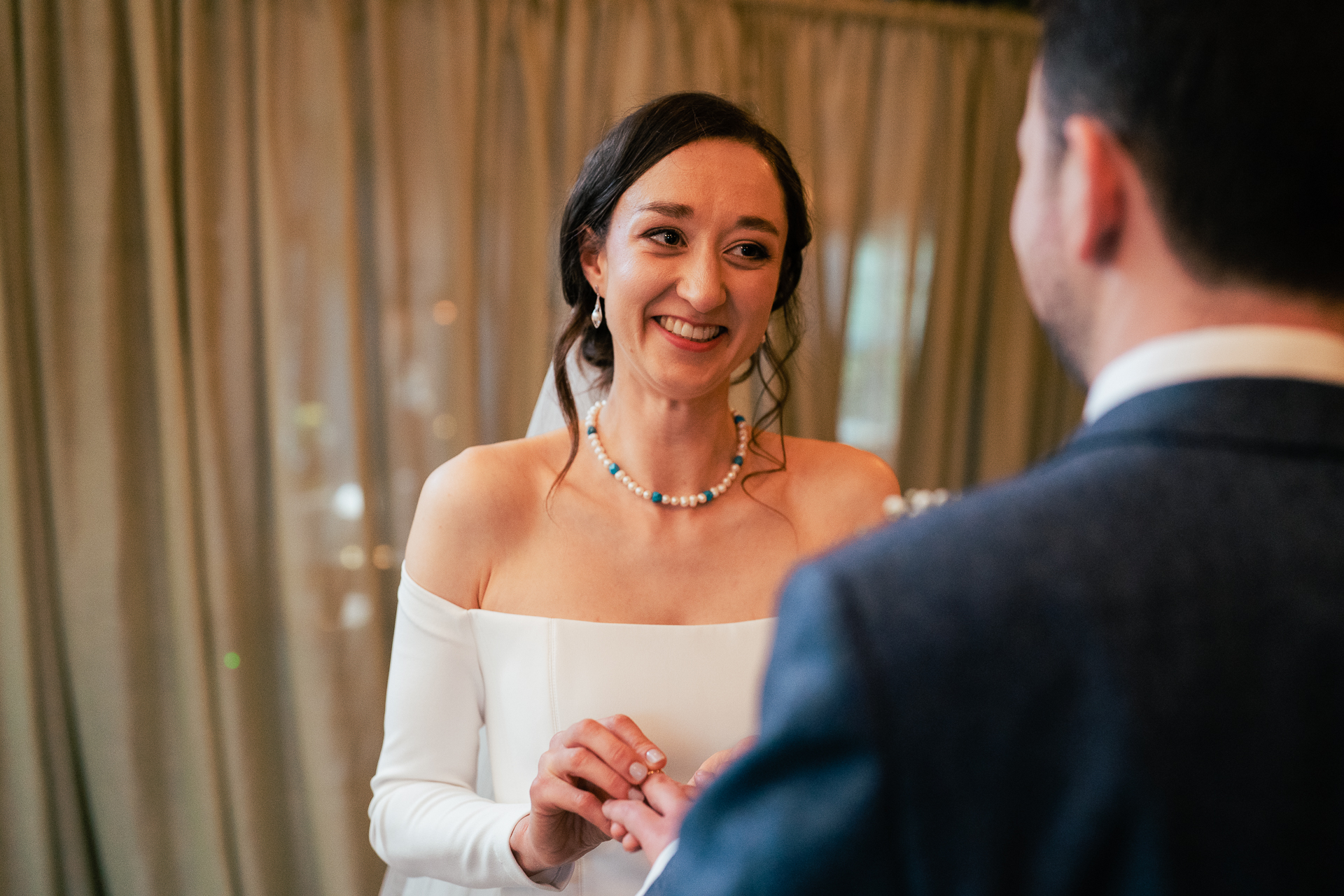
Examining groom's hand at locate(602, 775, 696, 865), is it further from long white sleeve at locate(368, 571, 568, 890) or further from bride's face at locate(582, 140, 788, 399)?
bride's face at locate(582, 140, 788, 399)

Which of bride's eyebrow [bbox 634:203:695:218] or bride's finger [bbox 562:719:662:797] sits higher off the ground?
bride's eyebrow [bbox 634:203:695:218]

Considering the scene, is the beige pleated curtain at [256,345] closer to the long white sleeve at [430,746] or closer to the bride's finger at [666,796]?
the long white sleeve at [430,746]

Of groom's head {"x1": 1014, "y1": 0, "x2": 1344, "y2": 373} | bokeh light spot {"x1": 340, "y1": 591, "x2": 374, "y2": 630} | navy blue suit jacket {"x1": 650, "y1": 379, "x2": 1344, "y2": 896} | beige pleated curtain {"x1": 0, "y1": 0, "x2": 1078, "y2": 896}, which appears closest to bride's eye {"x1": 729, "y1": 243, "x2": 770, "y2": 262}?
groom's head {"x1": 1014, "y1": 0, "x2": 1344, "y2": 373}

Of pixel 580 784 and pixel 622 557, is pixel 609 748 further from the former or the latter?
pixel 622 557

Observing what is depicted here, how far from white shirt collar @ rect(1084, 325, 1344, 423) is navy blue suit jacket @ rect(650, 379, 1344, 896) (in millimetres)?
64

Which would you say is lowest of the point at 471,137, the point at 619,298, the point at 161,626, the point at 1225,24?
the point at 161,626

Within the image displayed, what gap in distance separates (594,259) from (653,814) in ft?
2.80

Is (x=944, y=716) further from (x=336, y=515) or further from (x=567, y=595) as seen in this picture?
(x=336, y=515)

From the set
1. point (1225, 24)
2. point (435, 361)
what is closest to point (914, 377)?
point (435, 361)

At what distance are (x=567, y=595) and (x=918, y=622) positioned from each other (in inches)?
39.7

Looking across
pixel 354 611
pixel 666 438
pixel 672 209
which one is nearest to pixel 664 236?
pixel 672 209

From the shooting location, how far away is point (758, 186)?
138 centimetres

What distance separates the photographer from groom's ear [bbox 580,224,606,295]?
1455 millimetres

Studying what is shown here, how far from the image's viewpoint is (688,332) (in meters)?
1.38
